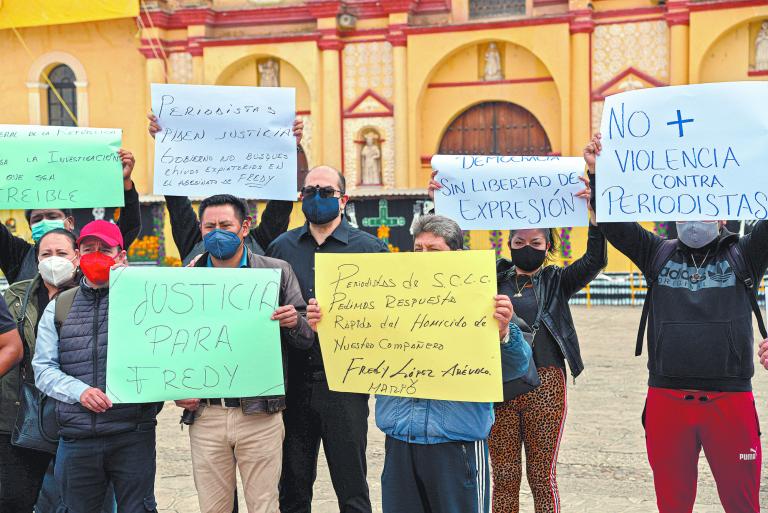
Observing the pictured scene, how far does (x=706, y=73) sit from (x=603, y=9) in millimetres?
3038

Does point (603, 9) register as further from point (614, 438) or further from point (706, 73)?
point (614, 438)

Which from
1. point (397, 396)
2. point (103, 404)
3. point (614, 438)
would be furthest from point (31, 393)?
point (614, 438)

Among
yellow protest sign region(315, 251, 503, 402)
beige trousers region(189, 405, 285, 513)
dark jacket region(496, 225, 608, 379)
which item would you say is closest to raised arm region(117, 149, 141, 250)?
beige trousers region(189, 405, 285, 513)

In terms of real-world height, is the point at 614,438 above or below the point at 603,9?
below

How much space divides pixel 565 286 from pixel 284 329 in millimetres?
1599

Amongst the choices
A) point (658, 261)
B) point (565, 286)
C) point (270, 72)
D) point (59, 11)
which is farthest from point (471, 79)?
point (658, 261)

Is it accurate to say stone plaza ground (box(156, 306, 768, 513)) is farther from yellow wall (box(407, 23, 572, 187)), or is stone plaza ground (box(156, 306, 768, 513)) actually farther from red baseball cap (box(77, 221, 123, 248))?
yellow wall (box(407, 23, 572, 187))

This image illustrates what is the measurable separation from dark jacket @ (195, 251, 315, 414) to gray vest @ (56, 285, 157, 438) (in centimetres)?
52

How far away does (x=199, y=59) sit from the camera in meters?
26.5

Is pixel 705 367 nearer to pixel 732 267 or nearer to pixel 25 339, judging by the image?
pixel 732 267

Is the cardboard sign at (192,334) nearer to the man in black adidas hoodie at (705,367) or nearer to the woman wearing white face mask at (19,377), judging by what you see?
the woman wearing white face mask at (19,377)

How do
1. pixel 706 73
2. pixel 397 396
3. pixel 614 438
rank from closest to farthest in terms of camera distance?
1. pixel 397 396
2. pixel 614 438
3. pixel 706 73

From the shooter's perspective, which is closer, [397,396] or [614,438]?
[397,396]

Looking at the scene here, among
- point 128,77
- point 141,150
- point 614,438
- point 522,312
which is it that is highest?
point 128,77
